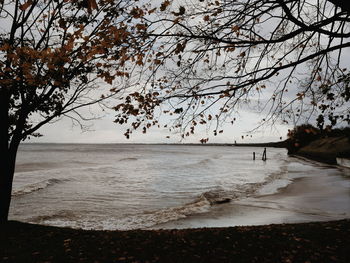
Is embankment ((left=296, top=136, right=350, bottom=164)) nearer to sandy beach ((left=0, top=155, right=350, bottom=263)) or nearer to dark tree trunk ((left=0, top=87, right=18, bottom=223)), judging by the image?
sandy beach ((left=0, top=155, right=350, bottom=263))

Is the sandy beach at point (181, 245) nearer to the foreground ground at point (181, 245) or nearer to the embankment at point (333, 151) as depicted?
the foreground ground at point (181, 245)

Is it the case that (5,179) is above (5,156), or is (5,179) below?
below

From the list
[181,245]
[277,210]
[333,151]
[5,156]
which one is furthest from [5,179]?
[333,151]

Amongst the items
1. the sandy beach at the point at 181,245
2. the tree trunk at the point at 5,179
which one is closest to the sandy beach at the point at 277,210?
the sandy beach at the point at 181,245

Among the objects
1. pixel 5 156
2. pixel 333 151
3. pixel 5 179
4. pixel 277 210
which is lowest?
pixel 277 210

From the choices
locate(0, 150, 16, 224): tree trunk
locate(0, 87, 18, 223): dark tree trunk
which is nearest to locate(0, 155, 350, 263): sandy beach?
locate(0, 150, 16, 224): tree trunk

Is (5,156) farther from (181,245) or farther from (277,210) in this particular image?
(277,210)

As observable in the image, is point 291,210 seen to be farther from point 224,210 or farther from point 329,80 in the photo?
point 329,80

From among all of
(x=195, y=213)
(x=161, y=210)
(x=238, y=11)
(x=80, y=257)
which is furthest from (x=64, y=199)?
(x=238, y=11)

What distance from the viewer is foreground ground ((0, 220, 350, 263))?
16.2ft

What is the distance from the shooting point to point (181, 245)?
5.53 metres

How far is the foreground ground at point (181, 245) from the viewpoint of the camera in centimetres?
493

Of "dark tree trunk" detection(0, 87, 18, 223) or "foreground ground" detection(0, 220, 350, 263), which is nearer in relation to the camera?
"foreground ground" detection(0, 220, 350, 263)

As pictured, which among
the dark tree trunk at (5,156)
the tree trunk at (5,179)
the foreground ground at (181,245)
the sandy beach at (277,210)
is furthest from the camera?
the sandy beach at (277,210)
